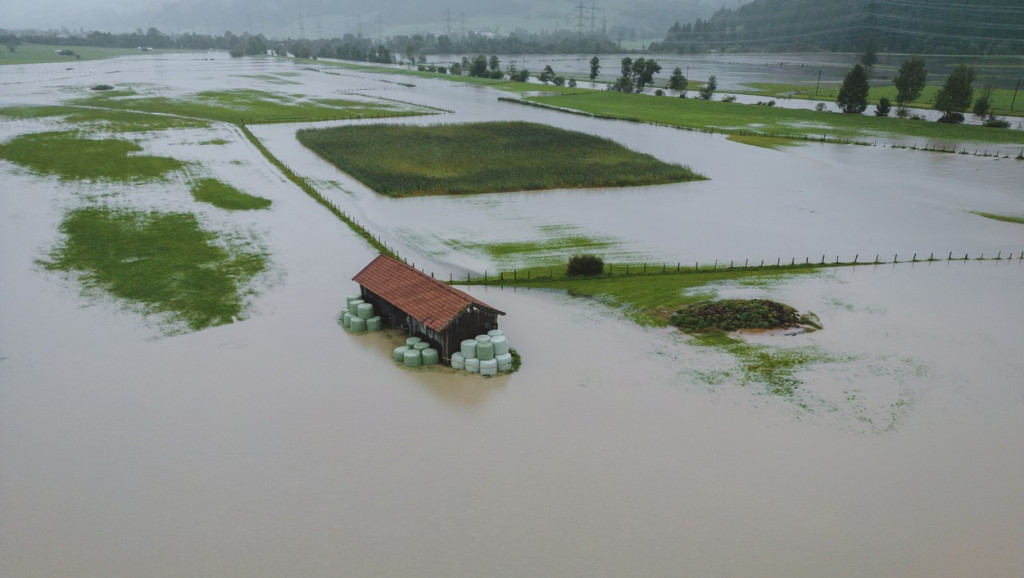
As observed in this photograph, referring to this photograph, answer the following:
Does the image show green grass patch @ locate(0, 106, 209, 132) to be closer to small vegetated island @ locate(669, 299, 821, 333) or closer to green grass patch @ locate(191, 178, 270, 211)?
green grass patch @ locate(191, 178, 270, 211)

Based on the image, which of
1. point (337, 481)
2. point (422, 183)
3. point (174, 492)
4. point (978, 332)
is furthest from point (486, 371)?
point (422, 183)

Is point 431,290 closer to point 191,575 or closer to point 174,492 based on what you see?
point 174,492

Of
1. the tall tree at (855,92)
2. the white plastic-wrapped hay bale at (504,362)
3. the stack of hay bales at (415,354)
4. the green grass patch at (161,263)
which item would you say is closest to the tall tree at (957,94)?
the tall tree at (855,92)

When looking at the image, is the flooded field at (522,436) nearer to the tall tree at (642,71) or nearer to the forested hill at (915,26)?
the tall tree at (642,71)

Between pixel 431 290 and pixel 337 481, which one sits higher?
pixel 431 290

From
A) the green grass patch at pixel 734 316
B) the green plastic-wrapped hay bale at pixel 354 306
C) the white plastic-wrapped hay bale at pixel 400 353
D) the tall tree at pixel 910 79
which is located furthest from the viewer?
the tall tree at pixel 910 79

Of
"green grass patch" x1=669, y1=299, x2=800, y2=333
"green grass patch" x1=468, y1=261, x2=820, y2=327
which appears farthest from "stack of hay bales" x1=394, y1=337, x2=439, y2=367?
"green grass patch" x1=669, y1=299, x2=800, y2=333
